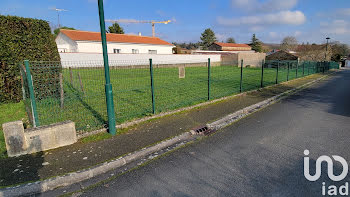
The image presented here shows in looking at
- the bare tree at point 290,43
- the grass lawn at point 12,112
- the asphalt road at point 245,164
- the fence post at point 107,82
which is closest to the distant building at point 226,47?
the bare tree at point 290,43

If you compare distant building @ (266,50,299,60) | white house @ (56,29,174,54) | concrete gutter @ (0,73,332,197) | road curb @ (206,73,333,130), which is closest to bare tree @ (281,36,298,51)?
distant building @ (266,50,299,60)

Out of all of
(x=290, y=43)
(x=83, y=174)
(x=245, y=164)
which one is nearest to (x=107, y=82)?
(x=83, y=174)

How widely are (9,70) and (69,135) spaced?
5.21 m

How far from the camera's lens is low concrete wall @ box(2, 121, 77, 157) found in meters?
3.73

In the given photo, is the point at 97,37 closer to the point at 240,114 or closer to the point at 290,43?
the point at 240,114

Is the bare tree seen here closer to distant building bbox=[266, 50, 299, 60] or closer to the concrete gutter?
distant building bbox=[266, 50, 299, 60]

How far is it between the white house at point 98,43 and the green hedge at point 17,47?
892 inches

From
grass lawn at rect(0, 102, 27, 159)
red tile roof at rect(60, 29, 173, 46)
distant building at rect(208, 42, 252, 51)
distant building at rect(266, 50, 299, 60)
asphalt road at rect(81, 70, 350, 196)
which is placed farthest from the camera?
distant building at rect(208, 42, 252, 51)

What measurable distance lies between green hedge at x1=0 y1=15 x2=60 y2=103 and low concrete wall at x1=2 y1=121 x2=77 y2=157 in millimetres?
3493

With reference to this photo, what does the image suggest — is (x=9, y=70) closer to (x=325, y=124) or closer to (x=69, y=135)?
(x=69, y=135)

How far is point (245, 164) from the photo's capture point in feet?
11.7

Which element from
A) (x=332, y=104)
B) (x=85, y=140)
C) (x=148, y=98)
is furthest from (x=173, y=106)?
(x=332, y=104)

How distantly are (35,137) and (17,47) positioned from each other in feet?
17.2

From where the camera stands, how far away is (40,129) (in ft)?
13.1
